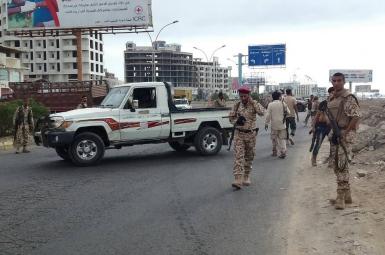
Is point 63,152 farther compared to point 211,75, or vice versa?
point 211,75

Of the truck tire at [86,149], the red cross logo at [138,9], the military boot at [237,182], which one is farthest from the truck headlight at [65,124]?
the red cross logo at [138,9]

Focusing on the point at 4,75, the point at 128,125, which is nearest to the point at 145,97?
the point at 128,125

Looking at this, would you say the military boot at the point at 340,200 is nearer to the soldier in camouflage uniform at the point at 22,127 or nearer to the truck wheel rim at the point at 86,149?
the truck wheel rim at the point at 86,149

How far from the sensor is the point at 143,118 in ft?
42.1

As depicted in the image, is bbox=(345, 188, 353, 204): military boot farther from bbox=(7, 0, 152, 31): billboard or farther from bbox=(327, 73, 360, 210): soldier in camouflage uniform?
bbox=(7, 0, 152, 31): billboard

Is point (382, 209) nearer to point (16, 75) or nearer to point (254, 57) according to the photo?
point (254, 57)

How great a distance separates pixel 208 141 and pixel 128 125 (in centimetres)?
246

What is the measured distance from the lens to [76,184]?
977 cm

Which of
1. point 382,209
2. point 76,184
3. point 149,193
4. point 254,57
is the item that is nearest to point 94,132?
point 76,184

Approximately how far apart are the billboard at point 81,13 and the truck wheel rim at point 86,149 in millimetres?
30675

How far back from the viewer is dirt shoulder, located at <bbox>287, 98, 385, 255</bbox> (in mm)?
5719

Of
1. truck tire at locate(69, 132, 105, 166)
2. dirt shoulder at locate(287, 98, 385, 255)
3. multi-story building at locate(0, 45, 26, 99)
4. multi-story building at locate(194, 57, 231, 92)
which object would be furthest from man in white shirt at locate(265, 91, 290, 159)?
multi-story building at locate(194, 57, 231, 92)

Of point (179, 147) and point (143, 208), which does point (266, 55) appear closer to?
point (179, 147)

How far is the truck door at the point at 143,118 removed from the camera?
12.6 meters
